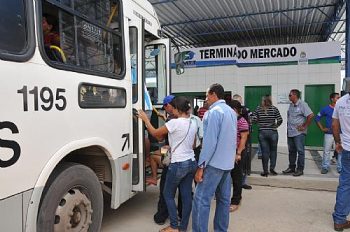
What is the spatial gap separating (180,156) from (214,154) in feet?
1.68

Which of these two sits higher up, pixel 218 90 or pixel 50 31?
pixel 50 31

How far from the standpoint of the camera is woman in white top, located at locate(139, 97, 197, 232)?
153 inches

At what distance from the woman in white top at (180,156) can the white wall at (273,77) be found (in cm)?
917

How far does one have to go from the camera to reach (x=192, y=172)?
399 cm

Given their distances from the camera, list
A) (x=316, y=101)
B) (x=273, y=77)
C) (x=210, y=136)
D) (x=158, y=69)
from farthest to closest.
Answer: (x=273, y=77) < (x=316, y=101) < (x=158, y=69) < (x=210, y=136)

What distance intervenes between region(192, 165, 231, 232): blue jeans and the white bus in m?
0.92

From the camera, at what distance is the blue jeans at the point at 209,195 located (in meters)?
3.56

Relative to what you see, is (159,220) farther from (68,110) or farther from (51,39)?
(51,39)

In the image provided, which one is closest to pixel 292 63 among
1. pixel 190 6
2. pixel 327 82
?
pixel 327 82

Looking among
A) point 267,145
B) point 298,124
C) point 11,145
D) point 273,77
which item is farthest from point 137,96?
point 273,77

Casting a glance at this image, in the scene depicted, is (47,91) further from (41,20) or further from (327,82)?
(327,82)

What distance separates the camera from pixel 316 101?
1223 centimetres

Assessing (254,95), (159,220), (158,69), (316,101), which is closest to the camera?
(159,220)

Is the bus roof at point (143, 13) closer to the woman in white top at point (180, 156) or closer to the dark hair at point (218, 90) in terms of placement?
the woman in white top at point (180, 156)
